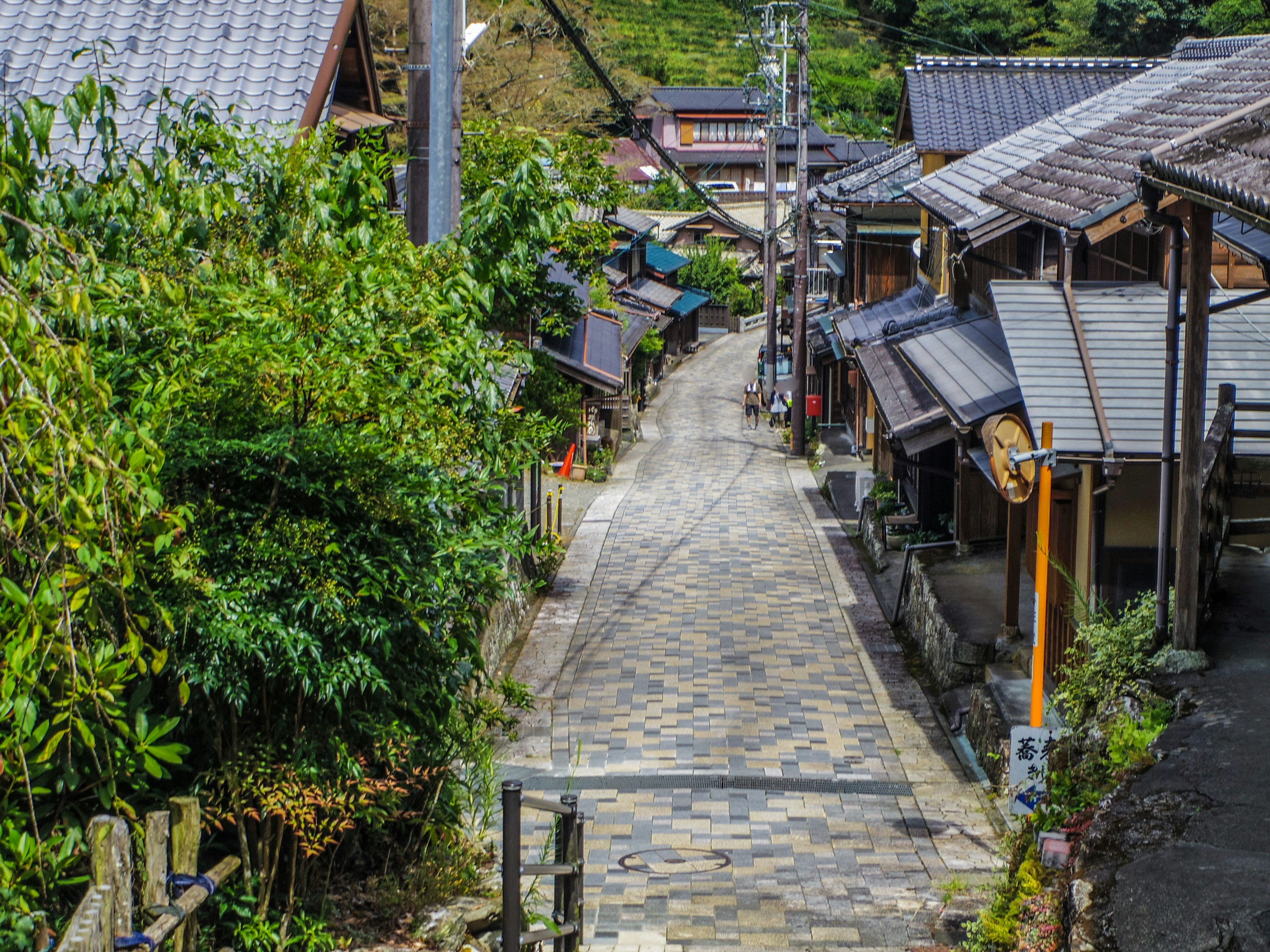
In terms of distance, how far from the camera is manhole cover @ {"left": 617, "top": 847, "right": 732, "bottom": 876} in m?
9.02

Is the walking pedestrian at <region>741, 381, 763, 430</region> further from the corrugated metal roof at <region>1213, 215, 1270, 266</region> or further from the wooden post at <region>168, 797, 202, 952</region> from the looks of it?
the wooden post at <region>168, 797, 202, 952</region>

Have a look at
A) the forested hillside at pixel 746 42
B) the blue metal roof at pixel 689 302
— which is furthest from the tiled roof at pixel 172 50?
the blue metal roof at pixel 689 302

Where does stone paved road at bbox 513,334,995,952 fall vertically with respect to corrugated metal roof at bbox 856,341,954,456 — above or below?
below

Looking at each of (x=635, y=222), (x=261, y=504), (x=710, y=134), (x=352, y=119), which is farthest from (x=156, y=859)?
(x=710, y=134)

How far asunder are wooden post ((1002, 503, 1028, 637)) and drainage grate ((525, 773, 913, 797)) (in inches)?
101

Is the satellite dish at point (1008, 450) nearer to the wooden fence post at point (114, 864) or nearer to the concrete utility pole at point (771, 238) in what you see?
the wooden fence post at point (114, 864)

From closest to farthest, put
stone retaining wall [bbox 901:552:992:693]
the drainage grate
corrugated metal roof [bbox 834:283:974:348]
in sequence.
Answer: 1. the drainage grate
2. stone retaining wall [bbox 901:552:992:693]
3. corrugated metal roof [bbox 834:283:974:348]

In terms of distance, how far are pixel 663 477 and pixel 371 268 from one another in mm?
24729

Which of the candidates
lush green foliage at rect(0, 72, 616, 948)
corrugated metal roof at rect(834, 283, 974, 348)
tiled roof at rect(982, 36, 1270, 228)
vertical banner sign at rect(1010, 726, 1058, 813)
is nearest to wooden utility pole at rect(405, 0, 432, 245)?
lush green foliage at rect(0, 72, 616, 948)

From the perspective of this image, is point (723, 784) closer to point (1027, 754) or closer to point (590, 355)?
point (1027, 754)

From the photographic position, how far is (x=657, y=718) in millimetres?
13250

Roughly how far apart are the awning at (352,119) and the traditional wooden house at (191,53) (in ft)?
0.13

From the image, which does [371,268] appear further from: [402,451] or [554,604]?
[554,604]

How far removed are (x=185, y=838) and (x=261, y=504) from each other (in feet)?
5.02
